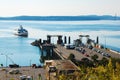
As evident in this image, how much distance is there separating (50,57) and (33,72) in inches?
771

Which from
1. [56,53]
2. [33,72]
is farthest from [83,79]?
[56,53]

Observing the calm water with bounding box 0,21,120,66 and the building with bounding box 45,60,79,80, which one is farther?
the calm water with bounding box 0,21,120,66

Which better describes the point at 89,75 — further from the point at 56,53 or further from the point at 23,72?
the point at 56,53

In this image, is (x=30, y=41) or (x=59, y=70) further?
(x=30, y=41)

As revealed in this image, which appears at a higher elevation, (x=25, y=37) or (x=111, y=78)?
(x=111, y=78)

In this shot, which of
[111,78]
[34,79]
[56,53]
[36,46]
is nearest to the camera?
[111,78]

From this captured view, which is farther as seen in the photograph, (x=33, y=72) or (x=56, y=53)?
(x=56, y=53)

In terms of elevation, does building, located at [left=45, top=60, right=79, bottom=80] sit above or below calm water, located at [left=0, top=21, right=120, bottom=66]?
above

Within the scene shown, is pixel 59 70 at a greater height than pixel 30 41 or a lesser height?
greater

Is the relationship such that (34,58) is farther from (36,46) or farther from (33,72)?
(33,72)

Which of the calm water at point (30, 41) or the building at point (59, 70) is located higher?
the building at point (59, 70)

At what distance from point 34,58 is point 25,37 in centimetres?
3514

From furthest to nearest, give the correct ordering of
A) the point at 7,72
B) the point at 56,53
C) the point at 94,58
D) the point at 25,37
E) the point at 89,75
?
1. the point at 25,37
2. the point at 56,53
3. the point at 94,58
4. the point at 7,72
5. the point at 89,75

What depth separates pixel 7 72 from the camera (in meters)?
24.9
